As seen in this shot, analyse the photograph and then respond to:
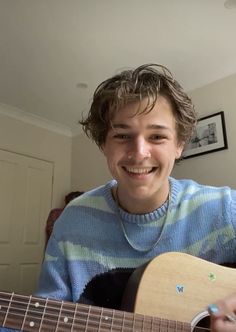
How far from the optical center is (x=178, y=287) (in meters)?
0.75

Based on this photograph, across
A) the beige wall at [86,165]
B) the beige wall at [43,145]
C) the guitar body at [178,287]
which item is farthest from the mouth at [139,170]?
the beige wall at [43,145]

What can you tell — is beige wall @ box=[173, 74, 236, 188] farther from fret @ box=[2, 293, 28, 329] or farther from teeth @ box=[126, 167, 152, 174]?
fret @ box=[2, 293, 28, 329]

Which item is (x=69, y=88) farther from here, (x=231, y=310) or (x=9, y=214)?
(x=231, y=310)

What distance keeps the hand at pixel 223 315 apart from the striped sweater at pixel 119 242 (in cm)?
17

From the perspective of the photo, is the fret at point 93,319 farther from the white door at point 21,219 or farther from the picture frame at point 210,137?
the white door at point 21,219

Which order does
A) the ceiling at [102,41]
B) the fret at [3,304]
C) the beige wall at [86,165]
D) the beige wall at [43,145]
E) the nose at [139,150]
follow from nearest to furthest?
the fret at [3,304] → the nose at [139,150] → the ceiling at [102,41] → the beige wall at [43,145] → the beige wall at [86,165]

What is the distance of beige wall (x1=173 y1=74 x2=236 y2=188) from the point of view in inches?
88.0

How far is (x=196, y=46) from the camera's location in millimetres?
2072

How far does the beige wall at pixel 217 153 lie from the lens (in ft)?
7.34

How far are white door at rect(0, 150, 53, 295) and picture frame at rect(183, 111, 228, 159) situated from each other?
1515 millimetres

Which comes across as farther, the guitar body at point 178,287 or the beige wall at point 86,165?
the beige wall at point 86,165

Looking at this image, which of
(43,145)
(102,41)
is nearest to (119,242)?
(102,41)


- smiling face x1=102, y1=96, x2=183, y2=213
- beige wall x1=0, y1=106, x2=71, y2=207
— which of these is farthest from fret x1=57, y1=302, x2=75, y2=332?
beige wall x1=0, y1=106, x2=71, y2=207

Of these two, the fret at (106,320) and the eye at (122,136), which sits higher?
the eye at (122,136)
